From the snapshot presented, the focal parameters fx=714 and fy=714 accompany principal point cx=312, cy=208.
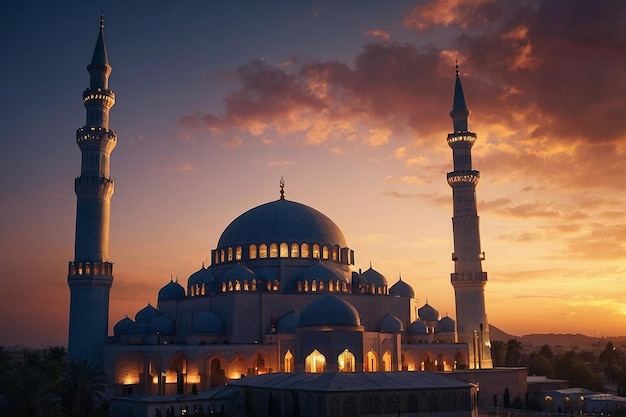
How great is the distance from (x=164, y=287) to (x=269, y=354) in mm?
10943

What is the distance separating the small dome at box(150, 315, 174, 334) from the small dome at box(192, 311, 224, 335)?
2399 millimetres

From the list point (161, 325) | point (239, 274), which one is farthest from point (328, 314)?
point (161, 325)

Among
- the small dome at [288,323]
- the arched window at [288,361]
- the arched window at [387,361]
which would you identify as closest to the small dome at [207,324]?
the small dome at [288,323]

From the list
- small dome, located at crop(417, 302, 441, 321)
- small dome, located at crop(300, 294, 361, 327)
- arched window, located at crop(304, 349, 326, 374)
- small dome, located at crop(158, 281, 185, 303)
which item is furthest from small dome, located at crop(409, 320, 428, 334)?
small dome, located at crop(158, 281, 185, 303)

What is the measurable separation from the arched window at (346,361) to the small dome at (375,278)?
10739mm

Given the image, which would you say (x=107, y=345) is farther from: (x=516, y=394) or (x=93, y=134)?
(x=516, y=394)

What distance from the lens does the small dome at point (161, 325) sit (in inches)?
1691

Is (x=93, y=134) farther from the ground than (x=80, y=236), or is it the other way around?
(x=93, y=134)

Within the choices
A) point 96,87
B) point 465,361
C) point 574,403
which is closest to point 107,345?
point 96,87

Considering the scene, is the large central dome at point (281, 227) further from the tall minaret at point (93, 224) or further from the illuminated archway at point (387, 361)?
the illuminated archway at point (387, 361)

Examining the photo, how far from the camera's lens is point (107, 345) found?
39.1 metres

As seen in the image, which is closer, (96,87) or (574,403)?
(574,403)

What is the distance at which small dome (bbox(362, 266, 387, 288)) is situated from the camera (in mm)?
46969

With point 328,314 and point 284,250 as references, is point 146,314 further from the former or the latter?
point 328,314
